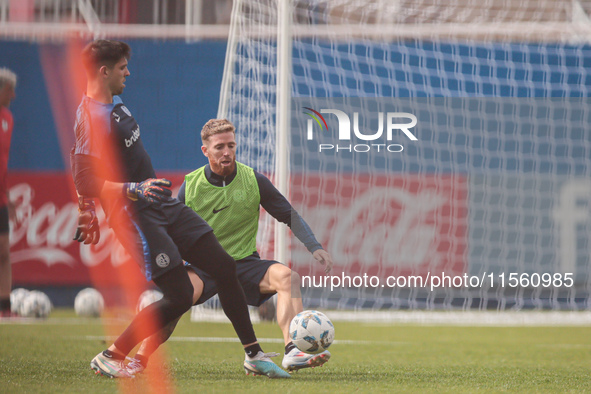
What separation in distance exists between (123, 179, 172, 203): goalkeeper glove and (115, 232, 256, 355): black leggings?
487 mm

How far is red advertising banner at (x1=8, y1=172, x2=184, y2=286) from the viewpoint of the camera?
13.0m

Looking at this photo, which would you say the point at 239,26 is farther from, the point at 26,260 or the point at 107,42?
the point at 107,42

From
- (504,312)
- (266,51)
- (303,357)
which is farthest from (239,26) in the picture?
(303,357)

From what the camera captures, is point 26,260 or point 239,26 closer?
point 239,26

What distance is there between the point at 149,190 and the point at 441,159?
9.57 metres

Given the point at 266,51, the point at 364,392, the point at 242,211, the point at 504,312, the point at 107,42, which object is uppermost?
the point at 266,51

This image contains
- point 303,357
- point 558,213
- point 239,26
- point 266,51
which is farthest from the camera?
point 558,213

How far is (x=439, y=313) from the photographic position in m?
11.7

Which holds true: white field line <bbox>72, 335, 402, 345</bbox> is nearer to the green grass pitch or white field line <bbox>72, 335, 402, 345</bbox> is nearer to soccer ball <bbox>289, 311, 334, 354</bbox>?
the green grass pitch

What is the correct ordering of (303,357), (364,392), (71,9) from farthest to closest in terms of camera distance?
(71,9)
(303,357)
(364,392)

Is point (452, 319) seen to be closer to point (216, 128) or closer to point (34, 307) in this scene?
point (34, 307)

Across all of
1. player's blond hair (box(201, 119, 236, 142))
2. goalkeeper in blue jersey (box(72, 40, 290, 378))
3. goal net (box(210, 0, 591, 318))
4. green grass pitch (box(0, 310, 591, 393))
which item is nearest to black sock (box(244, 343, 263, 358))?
goalkeeper in blue jersey (box(72, 40, 290, 378))

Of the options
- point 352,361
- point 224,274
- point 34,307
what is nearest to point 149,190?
point 224,274

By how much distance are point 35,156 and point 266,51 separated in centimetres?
449
